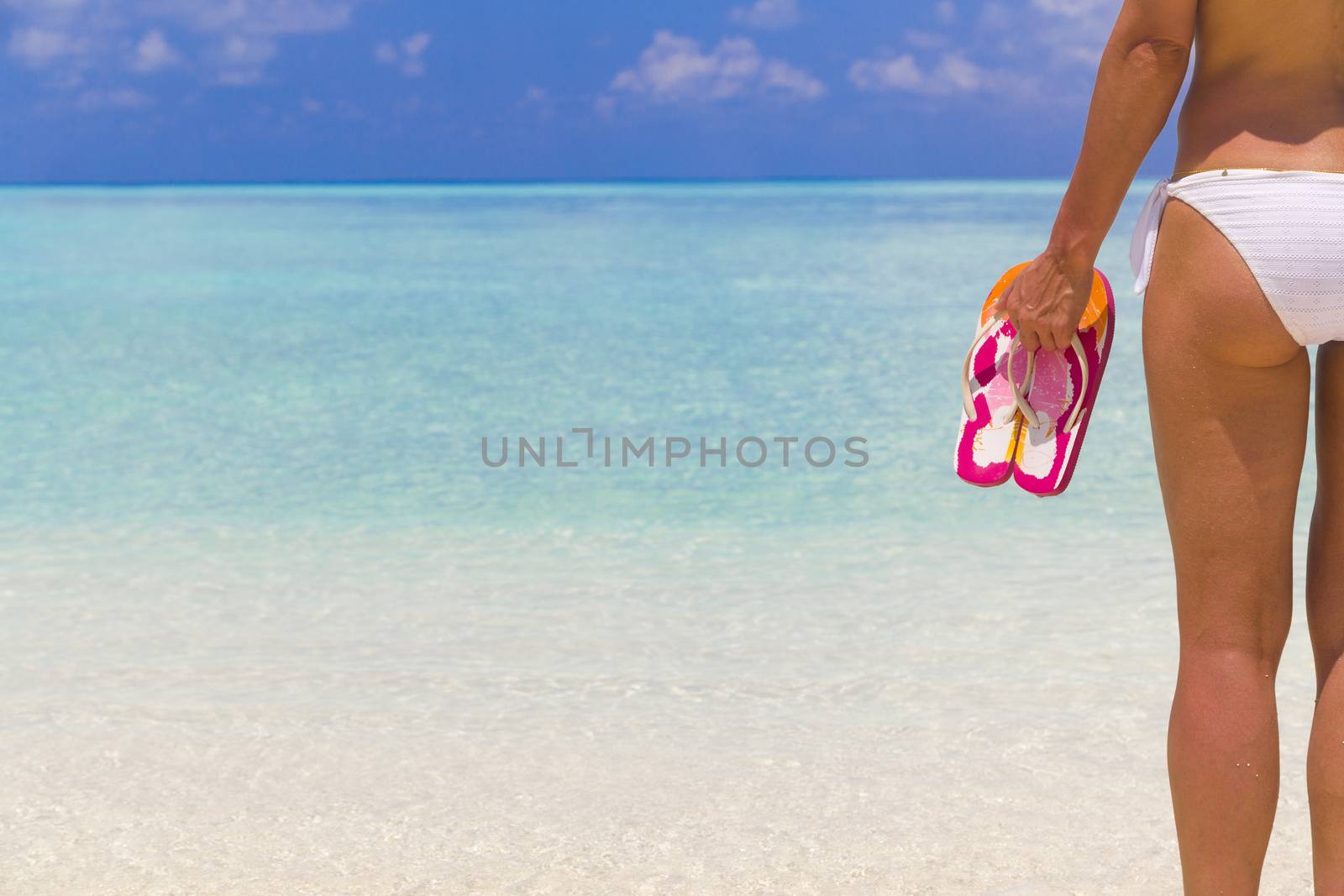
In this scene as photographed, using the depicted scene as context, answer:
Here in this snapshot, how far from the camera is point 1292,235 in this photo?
1208mm

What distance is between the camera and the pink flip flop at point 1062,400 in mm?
1473

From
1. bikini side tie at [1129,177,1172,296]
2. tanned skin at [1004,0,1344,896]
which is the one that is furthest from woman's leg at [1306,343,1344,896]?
bikini side tie at [1129,177,1172,296]

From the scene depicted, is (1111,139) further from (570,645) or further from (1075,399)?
(570,645)

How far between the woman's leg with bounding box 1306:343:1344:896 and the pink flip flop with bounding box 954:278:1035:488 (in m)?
0.34

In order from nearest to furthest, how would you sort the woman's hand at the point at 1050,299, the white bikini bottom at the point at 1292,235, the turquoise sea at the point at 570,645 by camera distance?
the white bikini bottom at the point at 1292,235
the woman's hand at the point at 1050,299
the turquoise sea at the point at 570,645

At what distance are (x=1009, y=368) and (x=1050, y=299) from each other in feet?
0.47

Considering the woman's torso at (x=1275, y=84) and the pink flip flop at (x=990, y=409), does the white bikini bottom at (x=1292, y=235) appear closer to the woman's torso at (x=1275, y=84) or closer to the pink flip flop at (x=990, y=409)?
the woman's torso at (x=1275, y=84)

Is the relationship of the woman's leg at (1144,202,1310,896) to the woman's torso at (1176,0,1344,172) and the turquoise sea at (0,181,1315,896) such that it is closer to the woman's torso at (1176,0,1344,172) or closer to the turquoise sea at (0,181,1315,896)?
the woman's torso at (1176,0,1344,172)

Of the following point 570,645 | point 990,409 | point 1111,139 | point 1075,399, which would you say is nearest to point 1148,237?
point 1111,139

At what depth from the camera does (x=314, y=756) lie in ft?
7.57

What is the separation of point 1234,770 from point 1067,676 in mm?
1404

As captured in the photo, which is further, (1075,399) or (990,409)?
(990,409)

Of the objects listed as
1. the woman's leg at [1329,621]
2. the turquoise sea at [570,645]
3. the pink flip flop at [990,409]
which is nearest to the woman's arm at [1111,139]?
the pink flip flop at [990,409]

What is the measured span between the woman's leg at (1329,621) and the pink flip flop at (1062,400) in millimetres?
228
